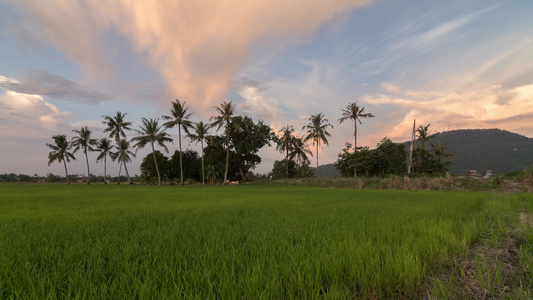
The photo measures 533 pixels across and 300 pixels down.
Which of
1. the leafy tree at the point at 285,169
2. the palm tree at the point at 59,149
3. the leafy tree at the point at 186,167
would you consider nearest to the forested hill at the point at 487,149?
the leafy tree at the point at 285,169

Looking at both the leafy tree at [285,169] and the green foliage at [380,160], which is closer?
the green foliage at [380,160]

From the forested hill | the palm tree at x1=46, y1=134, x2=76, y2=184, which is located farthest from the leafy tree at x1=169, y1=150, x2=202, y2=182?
the forested hill

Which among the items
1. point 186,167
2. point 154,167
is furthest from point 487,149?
point 154,167

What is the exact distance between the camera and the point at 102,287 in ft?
4.93

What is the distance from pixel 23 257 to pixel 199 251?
1.76 m

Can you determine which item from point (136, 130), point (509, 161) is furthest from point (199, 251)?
point (509, 161)

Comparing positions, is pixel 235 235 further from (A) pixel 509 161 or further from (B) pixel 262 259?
(A) pixel 509 161

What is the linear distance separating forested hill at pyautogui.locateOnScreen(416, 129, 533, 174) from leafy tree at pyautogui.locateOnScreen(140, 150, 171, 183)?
75.0 m

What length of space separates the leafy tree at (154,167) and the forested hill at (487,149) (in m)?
75.0

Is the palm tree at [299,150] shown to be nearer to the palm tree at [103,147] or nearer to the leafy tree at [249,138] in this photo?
the leafy tree at [249,138]

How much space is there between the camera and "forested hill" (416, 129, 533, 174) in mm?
75062

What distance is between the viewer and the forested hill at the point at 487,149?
75.1m

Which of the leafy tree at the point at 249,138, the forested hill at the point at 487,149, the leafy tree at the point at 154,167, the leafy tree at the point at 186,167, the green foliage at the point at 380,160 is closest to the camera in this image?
the green foliage at the point at 380,160

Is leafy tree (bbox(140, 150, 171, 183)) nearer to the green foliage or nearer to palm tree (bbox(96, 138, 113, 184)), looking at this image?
palm tree (bbox(96, 138, 113, 184))
